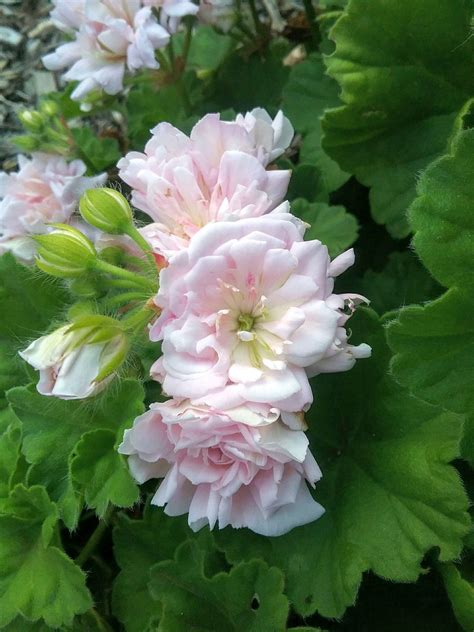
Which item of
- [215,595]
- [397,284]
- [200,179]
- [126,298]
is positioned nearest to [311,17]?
[397,284]

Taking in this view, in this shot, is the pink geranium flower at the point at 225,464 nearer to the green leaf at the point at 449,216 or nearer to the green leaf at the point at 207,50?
the green leaf at the point at 449,216

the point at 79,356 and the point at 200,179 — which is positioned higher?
the point at 200,179

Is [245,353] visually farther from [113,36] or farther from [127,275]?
[113,36]

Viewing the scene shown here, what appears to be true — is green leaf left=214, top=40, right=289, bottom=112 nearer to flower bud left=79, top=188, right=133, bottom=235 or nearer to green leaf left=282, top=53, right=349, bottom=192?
green leaf left=282, top=53, right=349, bottom=192

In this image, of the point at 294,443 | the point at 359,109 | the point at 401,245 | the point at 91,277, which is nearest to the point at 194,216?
the point at 91,277

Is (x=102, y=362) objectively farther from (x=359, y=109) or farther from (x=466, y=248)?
(x=359, y=109)
